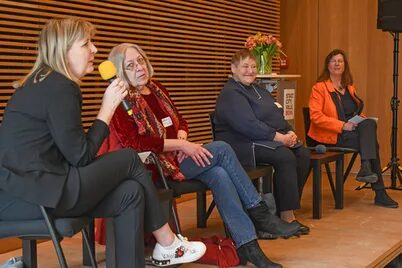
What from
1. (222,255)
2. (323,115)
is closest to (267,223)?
(222,255)

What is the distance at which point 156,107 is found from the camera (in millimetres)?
3764

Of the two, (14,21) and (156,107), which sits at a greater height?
(14,21)

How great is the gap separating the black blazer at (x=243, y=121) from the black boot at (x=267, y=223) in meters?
0.70

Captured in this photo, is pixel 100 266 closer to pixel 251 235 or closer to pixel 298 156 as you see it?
pixel 251 235

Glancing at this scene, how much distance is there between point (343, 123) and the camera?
17.7 feet

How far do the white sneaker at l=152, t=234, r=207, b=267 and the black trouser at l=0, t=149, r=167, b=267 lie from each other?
18 centimetres

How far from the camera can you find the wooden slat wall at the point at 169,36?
401 cm

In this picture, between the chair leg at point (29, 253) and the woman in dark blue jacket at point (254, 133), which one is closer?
the chair leg at point (29, 253)

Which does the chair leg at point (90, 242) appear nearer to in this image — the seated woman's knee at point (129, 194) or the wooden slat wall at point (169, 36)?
the seated woman's knee at point (129, 194)

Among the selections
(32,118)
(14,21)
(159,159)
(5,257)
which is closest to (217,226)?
(159,159)

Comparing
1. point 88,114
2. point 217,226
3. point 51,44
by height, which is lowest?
point 217,226

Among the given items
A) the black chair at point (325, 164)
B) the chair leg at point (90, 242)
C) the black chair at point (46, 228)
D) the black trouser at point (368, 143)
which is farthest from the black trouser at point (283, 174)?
the black chair at point (46, 228)

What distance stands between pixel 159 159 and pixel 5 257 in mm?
1167

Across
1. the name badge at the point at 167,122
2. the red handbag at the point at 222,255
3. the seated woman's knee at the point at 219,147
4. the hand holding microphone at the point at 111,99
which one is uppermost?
the hand holding microphone at the point at 111,99
